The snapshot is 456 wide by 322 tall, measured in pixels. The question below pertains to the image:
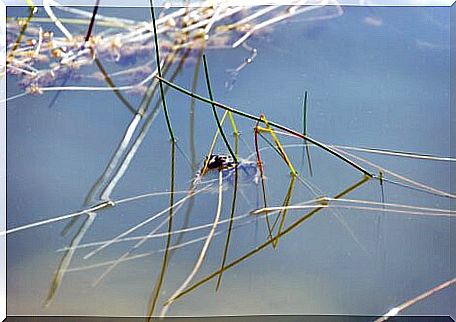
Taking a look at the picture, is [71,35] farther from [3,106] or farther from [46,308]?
[46,308]

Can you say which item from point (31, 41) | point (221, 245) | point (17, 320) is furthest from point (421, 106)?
point (17, 320)

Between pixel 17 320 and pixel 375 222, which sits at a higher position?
pixel 375 222

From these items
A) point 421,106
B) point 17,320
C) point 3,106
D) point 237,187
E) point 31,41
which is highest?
point 31,41

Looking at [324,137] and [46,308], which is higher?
[324,137]

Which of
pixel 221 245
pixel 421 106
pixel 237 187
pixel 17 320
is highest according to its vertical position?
pixel 421 106

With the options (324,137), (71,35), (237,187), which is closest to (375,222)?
(324,137)

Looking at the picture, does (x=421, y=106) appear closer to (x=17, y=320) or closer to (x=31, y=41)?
(x=31, y=41)
